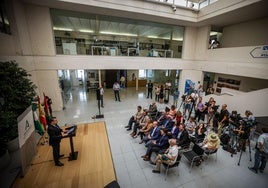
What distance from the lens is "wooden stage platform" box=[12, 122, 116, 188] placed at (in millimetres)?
3283

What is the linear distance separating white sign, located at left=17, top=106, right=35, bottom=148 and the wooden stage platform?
95 cm

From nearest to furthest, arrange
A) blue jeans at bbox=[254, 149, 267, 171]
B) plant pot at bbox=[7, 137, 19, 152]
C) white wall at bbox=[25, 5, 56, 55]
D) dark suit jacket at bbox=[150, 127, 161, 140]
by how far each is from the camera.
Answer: blue jeans at bbox=[254, 149, 267, 171], plant pot at bbox=[7, 137, 19, 152], dark suit jacket at bbox=[150, 127, 161, 140], white wall at bbox=[25, 5, 56, 55]

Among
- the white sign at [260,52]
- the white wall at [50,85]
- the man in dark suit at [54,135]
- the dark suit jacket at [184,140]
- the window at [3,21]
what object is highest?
the window at [3,21]

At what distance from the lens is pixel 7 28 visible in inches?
217

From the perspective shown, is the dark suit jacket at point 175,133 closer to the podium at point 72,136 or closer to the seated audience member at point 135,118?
the seated audience member at point 135,118

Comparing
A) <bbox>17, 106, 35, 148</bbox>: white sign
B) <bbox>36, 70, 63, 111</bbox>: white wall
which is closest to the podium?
<bbox>17, 106, 35, 148</bbox>: white sign

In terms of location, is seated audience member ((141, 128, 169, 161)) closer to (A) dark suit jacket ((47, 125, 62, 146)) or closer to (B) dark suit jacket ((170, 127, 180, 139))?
(B) dark suit jacket ((170, 127, 180, 139))

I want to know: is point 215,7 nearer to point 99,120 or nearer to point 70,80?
point 99,120

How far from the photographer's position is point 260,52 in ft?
21.6

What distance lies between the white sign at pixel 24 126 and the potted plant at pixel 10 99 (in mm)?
231

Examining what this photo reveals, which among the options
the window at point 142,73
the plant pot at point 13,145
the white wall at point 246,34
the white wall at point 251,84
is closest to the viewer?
the plant pot at point 13,145

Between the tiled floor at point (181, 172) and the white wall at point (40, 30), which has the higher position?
the white wall at point (40, 30)

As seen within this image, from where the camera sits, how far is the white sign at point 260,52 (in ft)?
20.9

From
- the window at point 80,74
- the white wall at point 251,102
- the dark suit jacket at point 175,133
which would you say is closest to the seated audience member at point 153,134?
the dark suit jacket at point 175,133
